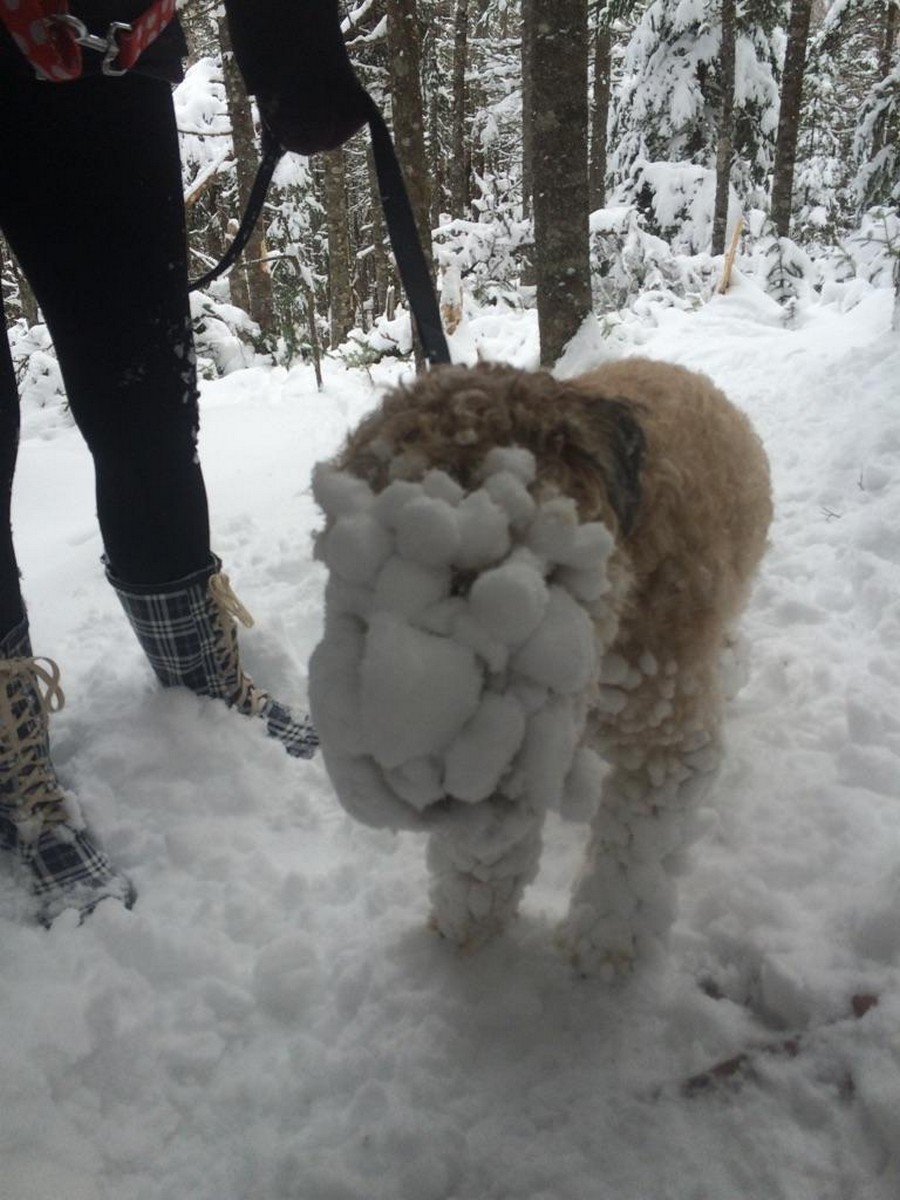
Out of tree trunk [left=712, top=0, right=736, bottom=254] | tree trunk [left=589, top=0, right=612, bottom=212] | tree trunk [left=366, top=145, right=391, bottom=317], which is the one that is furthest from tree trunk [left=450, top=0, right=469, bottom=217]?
tree trunk [left=712, top=0, right=736, bottom=254]

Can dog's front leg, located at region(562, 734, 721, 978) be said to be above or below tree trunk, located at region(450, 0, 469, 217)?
below

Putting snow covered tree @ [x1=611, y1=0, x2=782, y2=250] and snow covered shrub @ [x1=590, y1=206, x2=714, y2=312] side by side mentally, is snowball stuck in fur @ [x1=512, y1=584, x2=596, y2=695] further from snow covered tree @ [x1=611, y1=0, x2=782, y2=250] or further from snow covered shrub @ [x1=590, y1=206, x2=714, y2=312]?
snow covered tree @ [x1=611, y1=0, x2=782, y2=250]

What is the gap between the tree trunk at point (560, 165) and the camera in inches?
154

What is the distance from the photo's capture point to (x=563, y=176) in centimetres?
414

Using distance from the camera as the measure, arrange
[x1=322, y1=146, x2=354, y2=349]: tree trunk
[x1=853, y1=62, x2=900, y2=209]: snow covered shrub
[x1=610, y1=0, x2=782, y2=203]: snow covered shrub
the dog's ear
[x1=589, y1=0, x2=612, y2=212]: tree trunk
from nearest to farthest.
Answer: the dog's ear, [x1=853, y1=62, x2=900, y2=209]: snow covered shrub, [x1=322, y1=146, x2=354, y2=349]: tree trunk, [x1=610, y1=0, x2=782, y2=203]: snow covered shrub, [x1=589, y1=0, x2=612, y2=212]: tree trunk

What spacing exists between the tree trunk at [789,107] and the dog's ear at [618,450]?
1141cm

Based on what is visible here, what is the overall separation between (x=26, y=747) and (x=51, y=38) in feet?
5.29

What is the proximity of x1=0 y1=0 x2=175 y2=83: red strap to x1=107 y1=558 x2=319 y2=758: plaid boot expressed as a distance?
4.16ft

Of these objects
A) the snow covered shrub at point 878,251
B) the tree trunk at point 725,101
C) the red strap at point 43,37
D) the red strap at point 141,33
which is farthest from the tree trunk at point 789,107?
the red strap at point 43,37

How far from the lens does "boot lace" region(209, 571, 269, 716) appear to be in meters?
2.39

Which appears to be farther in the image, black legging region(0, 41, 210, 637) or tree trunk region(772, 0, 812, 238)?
tree trunk region(772, 0, 812, 238)

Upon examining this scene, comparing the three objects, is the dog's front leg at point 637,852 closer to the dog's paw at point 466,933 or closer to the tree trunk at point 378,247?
the dog's paw at point 466,933

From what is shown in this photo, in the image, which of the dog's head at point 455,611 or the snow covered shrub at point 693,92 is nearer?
the dog's head at point 455,611

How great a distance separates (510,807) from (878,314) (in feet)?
20.8
